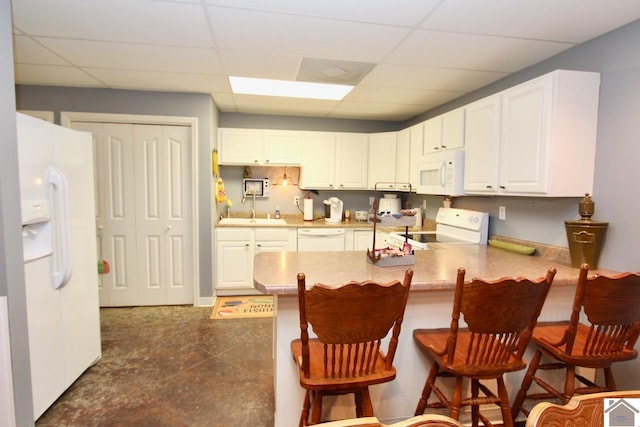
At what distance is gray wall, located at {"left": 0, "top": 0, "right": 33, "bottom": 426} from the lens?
1486mm

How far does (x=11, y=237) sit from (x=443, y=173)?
2.98 meters

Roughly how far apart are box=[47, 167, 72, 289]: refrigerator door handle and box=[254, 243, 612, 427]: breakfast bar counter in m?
1.21

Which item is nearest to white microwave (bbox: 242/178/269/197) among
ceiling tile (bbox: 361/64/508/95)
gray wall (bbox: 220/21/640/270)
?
ceiling tile (bbox: 361/64/508/95)

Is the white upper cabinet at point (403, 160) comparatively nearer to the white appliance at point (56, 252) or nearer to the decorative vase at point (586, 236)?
the decorative vase at point (586, 236)

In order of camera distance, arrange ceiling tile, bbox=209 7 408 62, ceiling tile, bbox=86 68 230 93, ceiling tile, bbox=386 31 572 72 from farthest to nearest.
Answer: ceiling tile, bbox=86 68 230 93, ceiling tile, bbox=386 31 572 72, ceiling tile, bbox=209 7 408 62

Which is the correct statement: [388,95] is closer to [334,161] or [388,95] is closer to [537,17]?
[334,161]

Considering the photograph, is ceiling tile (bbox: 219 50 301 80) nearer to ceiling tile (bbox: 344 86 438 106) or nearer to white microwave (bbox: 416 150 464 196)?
ceiling tile (bbox: 344 86 438 106)

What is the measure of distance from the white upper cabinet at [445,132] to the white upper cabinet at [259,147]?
1.65m

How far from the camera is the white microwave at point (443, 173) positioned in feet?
9.36

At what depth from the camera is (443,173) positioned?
3.01 metres

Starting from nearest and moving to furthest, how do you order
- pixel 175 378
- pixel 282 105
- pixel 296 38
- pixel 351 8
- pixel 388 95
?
1. pixel 351 8
2. pixel 296 38
3. pixel 175 378
4. pixel 388 95
5. pixel 282 105

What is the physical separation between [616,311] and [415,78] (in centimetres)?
219

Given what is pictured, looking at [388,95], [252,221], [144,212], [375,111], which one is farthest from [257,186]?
[388,95]

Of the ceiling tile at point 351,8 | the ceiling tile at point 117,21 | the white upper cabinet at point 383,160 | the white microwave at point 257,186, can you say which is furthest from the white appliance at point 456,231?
the ceiling tile at point 117,21
